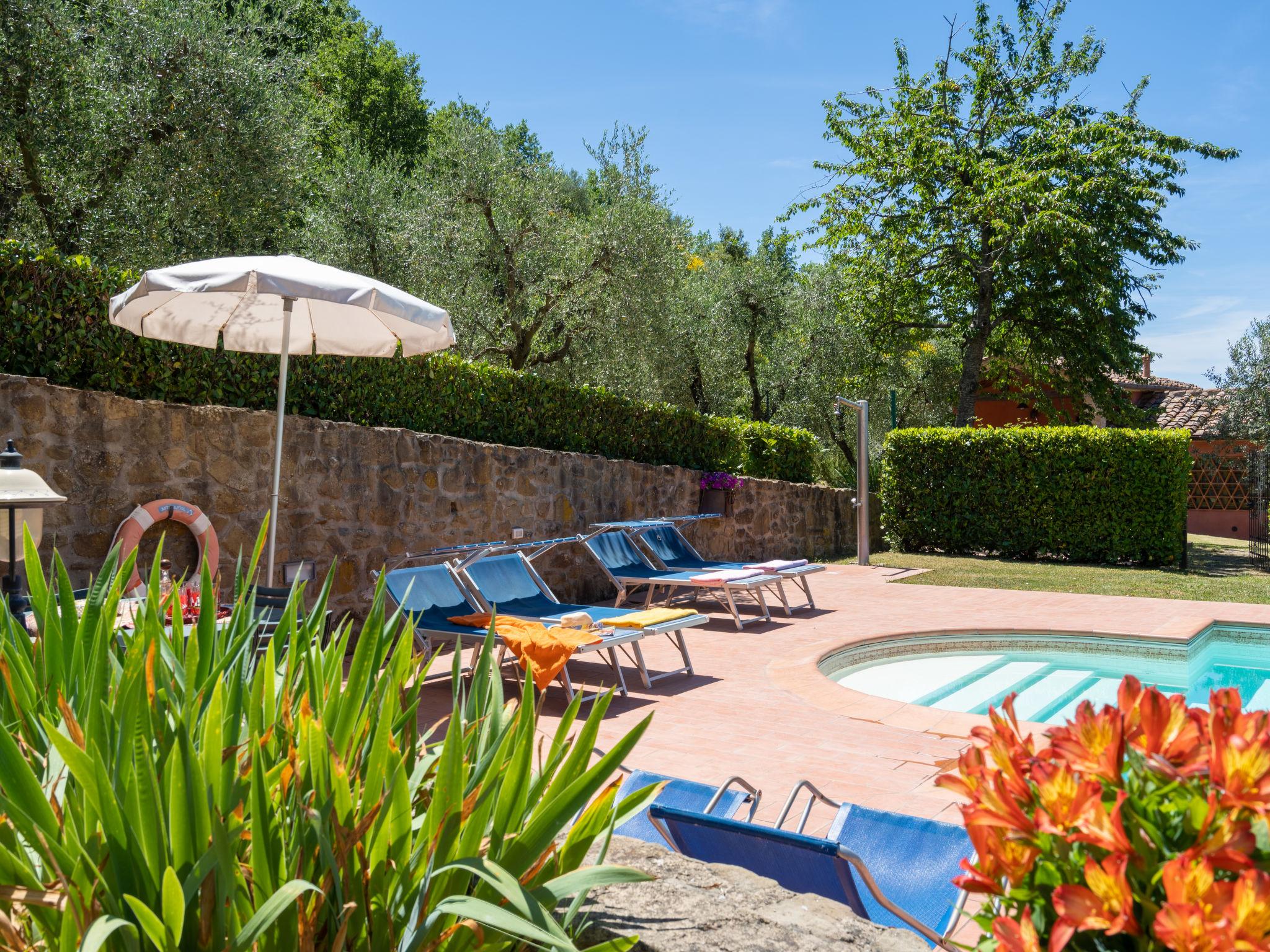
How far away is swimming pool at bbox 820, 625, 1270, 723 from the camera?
704 cm

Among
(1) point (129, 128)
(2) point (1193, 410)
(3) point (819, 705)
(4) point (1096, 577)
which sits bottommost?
(3) point (819, 705)

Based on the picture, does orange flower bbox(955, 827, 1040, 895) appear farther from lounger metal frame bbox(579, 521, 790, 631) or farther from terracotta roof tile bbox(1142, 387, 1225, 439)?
terracotta roof tile bbox(1142, 387, 1225, 439)

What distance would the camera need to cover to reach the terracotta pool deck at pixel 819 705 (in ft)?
14.1

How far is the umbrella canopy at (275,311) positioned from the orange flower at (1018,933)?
4.72m

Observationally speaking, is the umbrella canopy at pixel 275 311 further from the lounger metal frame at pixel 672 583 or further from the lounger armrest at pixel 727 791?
the lounger armrest at pixel 727 791

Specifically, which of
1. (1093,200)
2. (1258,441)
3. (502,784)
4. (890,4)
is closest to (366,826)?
(502,784)

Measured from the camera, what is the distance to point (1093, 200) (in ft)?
55.5

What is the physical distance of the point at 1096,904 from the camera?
3.35 feet

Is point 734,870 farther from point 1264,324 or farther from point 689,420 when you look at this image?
point 1264,324

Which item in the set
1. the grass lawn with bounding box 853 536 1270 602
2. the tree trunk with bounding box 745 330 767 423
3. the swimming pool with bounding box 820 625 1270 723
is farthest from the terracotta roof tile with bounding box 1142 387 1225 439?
the swimming pool with bounding box 820 625 1270 723

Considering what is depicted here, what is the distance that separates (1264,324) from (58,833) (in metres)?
27.0

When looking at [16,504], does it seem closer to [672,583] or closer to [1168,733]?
[1168,733]

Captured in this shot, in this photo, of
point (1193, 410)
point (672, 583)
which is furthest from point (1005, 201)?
point (1193, 410)

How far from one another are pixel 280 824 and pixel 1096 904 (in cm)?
106
